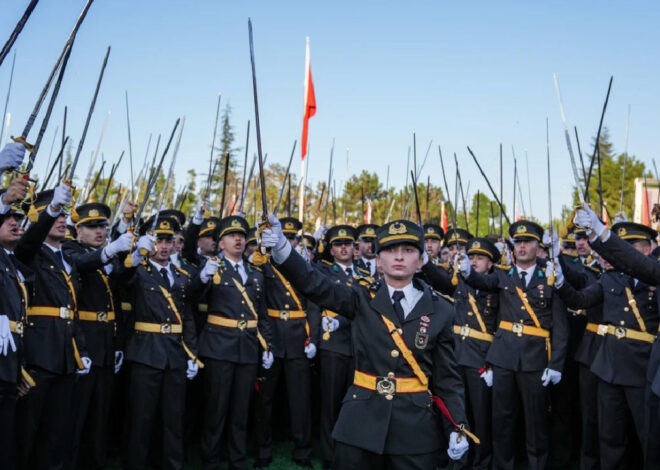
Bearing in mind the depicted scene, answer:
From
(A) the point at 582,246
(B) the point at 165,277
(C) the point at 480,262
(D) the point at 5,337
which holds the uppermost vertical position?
(A) the point at 582,246

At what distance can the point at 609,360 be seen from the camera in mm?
6254

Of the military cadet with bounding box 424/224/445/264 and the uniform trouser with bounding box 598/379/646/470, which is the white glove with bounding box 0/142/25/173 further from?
the military cadet with bounding box 424/224/445/264

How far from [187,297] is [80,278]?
4.00 feet

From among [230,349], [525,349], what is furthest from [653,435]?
[230,349]

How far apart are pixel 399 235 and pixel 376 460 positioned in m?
1.48

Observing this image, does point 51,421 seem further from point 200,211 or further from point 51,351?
point 200,211

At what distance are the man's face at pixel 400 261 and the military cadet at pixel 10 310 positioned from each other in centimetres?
245

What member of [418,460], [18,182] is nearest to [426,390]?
[418,460]

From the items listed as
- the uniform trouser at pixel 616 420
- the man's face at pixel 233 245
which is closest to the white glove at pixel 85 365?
the man's face at pixel 233 245

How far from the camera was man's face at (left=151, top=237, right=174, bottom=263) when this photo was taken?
673 cm

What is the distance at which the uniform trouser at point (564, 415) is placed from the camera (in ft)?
24.1

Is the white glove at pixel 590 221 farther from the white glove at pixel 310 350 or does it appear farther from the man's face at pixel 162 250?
the man's face at pixel 162 250

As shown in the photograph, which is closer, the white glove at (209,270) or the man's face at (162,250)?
the white glove at (209,270)

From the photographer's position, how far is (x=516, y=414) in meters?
6.84
